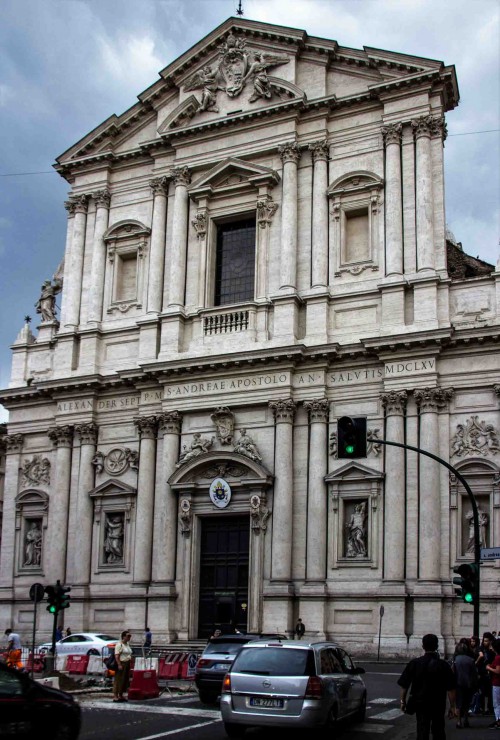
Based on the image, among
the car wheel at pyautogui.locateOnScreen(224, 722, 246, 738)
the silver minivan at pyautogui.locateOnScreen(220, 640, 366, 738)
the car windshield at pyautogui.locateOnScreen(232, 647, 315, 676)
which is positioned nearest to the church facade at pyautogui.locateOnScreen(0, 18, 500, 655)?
the silver minivan at pyautogui.locateOnScreen(220, 640, 366, 738)

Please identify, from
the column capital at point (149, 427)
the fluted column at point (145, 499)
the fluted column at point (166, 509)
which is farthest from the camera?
the column capital at point (149, 427)

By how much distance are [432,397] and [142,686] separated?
14.3m

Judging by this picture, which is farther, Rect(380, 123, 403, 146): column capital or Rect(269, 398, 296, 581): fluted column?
Rect(380, 123, 403, 146): column capital

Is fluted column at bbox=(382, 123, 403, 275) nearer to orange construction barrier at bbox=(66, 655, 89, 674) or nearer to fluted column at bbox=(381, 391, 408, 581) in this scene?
fluted column at bbox=(381, 391, 408, 581)

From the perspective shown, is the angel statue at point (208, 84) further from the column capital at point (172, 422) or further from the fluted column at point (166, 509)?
the fluted column at point (166, 509)

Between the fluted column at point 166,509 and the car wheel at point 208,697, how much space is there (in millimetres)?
13535

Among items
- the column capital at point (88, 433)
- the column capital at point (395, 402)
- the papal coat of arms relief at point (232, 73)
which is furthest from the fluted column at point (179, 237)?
the column capital at point (395, 402)

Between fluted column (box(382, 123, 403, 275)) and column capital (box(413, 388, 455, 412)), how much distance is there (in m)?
4.41

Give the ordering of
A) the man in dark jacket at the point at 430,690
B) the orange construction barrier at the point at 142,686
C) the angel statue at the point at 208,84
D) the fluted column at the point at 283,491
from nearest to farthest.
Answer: the man in dark jacket at the point at 430,690 < the orange construction barrier at the point at 142,686 < the fluted column at the point at 283,491 < the angel statue at the point at 208,84

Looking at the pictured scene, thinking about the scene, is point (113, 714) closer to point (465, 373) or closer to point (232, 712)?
point (232, 712)

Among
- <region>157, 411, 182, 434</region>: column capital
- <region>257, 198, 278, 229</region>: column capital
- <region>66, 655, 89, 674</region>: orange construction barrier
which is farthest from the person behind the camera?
<region>257, 198, 278, 229</region>: column capital

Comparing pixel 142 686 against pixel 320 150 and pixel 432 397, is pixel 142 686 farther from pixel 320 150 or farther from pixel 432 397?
pixel 320 150

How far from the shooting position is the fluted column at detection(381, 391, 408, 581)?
1172 inches

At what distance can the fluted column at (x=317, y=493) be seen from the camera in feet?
102
